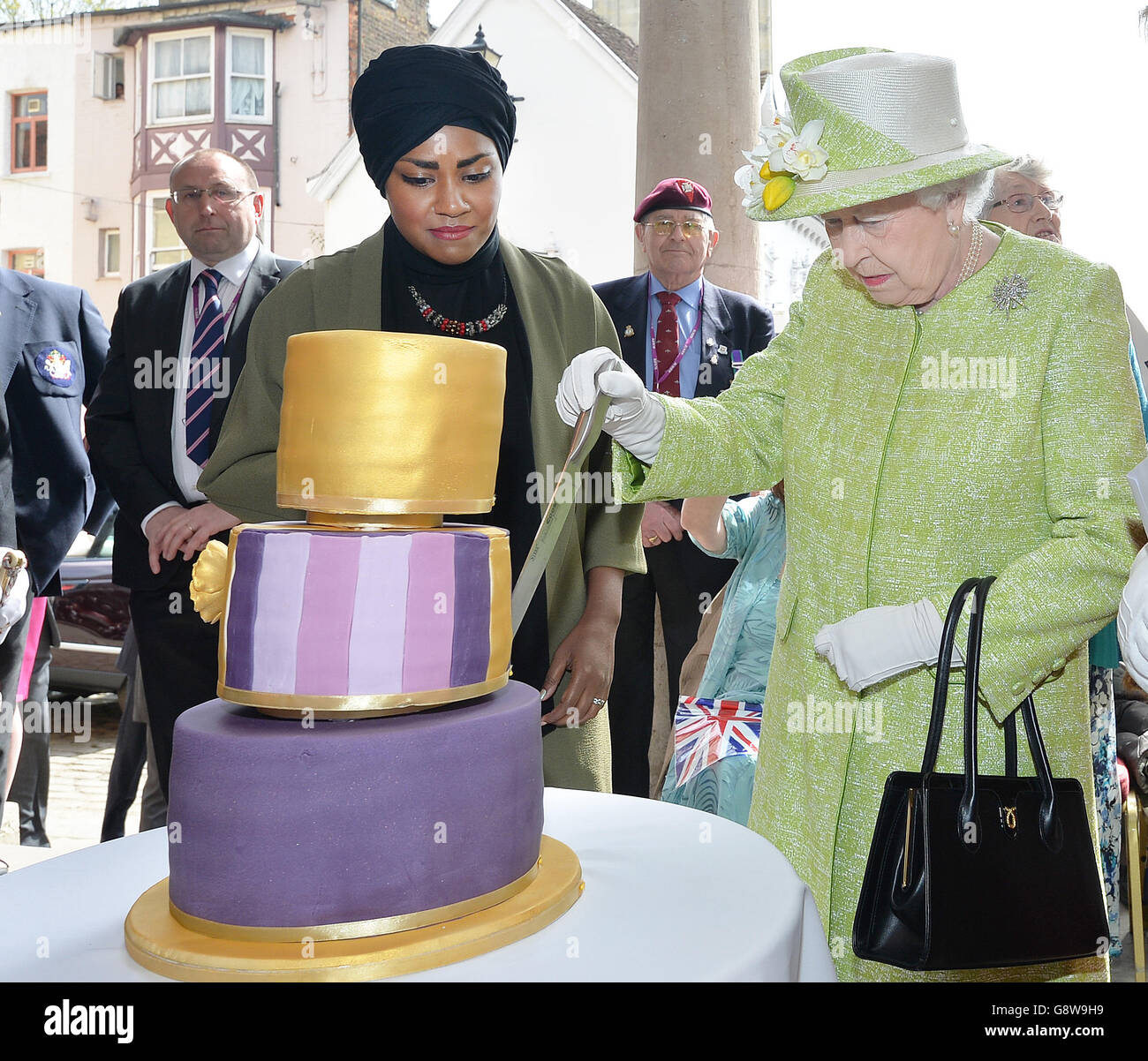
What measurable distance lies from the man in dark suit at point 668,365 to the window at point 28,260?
1822cm

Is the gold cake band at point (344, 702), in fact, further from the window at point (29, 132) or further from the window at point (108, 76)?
the window at point (29, 132)

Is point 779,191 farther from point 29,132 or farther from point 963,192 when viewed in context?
point 29,132

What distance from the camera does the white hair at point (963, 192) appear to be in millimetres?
1542

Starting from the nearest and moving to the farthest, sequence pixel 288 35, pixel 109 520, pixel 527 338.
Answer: pixel 527 338 < pixel 109 520 < pixel 288 35

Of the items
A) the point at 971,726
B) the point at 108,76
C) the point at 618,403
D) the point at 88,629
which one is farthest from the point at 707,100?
the point at 108,76

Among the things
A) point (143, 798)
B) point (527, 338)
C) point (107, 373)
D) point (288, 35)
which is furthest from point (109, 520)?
point (288, 35)

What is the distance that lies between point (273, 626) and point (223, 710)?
0.41ft

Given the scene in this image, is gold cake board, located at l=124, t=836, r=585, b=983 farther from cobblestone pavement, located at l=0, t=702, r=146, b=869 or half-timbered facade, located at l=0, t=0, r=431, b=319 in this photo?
half-timbered facade, located at l=0, t=0, r=431, b=319

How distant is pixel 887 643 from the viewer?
4.91ft

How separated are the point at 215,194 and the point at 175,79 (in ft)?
59.4

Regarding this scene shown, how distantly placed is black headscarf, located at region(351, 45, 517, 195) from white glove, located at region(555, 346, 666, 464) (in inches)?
17.3

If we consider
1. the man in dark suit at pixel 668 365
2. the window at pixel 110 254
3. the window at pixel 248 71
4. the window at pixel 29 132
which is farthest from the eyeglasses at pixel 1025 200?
the window at pixel 29 132

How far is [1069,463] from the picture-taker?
1479mm
